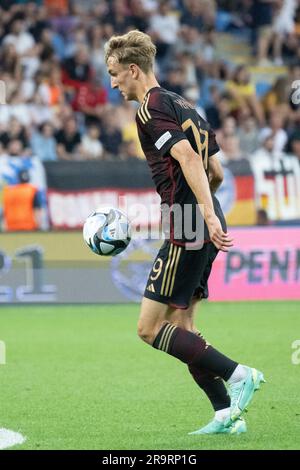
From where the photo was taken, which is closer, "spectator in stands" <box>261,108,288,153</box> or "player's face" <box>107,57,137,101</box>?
"player's face" <box>107,57,137,101</box>

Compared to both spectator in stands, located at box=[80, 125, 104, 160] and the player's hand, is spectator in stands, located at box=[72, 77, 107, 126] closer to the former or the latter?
spectator in stands, located at box=[80, 125, 104, 160]

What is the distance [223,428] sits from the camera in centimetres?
625

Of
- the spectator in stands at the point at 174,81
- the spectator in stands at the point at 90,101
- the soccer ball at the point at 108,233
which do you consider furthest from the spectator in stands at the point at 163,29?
the soccer ball at the point at 108,233

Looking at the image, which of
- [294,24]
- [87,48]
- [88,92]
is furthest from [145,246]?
[294,24]

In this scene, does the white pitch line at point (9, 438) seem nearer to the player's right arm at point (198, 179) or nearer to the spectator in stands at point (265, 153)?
the player's right arm at point (198, 179)

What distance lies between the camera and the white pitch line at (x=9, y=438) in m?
5.87

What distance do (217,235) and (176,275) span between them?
1.38 ft

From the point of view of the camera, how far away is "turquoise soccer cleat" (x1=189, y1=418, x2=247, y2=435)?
6203 millimetres

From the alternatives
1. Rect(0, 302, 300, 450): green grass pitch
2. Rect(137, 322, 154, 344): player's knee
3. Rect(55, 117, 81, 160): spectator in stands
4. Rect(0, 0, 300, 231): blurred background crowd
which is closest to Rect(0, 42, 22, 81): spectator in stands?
Rect(0, 0, 300, 231): blurred background crowd

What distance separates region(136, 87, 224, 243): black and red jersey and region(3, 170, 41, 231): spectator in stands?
7.41 m

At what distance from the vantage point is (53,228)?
538 inches

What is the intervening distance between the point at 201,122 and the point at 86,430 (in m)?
1.96
